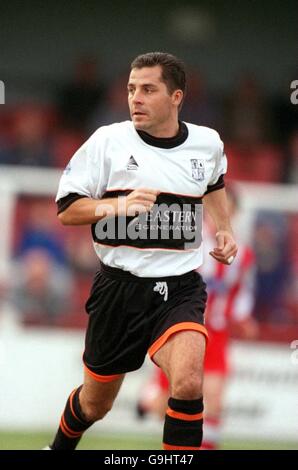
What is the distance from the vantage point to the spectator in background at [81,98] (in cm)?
1475

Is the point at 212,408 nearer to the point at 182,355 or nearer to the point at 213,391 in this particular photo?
the point at 213,391

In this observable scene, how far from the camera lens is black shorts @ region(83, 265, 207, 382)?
6379 mm

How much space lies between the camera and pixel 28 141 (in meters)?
13.8

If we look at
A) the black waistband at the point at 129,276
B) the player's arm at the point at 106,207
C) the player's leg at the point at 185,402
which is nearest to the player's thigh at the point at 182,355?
the player's leg at the point at 185,402

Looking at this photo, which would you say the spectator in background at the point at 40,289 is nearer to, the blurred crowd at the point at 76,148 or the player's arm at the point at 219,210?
the blurred crowd at the point at 76,148

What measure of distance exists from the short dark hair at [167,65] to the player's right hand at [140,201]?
0.81 meters

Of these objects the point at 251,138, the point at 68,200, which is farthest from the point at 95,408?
the point at 251,138

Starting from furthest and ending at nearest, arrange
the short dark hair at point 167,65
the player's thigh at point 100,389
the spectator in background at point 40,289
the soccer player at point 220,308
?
the spectator in background at point 40,289, the soccer player at point 220,308, the player's thigh at point 100,389, the short dark hair at point 167,65

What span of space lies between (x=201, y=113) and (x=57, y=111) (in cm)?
196

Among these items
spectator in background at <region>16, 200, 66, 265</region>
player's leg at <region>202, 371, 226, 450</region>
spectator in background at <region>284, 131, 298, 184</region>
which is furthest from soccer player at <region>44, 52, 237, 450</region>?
spectator in background at <region>284, 131, 298, 184</region>

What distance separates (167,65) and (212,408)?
12.3 feet

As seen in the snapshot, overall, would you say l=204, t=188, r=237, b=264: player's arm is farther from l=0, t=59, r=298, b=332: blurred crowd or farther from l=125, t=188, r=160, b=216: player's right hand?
l=0, t=59, r=298, b=332: blurred crowd

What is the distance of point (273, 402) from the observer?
11453 millimetres

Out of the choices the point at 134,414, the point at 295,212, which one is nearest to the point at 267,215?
the point at 295,212
